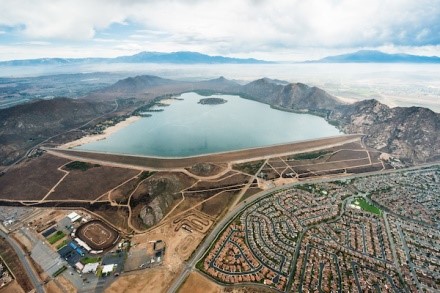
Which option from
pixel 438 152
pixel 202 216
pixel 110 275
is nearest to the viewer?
pixel 110 275

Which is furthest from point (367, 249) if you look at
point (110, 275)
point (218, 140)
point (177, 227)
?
point (218, 140)

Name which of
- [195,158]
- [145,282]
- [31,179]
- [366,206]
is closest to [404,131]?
[366,206]

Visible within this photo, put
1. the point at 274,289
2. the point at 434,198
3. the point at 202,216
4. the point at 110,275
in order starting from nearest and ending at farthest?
the point at 274,289
the point at 110,275
the point at 202,216
the point at 434,198

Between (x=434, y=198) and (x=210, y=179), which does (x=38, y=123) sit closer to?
(x=210, y=179)

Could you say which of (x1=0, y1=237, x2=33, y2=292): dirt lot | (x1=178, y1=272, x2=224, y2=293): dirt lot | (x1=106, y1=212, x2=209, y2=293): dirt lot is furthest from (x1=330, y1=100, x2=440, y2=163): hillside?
(x1=0, y1=237, x2=33, y2=292): dirt lot

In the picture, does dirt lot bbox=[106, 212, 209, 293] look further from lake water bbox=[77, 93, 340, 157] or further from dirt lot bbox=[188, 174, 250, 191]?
lake water bbox=[77, 93, 340, 157]

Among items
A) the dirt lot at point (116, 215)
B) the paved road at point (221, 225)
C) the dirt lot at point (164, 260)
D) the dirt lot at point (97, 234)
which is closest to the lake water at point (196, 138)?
the paved road at point (221, 225)

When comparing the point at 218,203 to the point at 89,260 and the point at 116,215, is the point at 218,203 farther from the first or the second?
the point at 89,260
